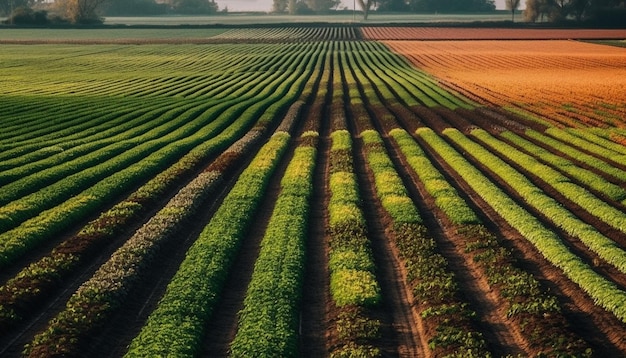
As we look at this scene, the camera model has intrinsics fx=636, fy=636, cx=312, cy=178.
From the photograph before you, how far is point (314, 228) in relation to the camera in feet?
73.2

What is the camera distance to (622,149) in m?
34.3

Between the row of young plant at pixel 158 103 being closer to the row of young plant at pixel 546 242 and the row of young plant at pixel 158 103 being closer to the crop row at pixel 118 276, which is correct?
the crop row at pixel 118 276

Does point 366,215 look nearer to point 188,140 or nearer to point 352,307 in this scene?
point 352,307

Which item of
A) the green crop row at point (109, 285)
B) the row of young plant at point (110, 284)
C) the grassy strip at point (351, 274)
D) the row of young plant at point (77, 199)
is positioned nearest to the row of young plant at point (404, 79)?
the row of young plant at point (77, 199)

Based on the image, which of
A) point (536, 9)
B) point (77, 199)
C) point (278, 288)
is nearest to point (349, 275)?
point (278, 288)

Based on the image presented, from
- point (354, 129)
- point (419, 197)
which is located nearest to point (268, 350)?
point (419, 197)

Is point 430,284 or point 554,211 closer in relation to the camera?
point 430,284

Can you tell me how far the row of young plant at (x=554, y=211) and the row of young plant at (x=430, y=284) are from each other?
4785mm

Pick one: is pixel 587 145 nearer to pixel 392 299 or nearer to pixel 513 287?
pixel 513 287

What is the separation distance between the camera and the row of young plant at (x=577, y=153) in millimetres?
28750

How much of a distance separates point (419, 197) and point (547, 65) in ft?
224

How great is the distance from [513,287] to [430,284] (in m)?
2.17

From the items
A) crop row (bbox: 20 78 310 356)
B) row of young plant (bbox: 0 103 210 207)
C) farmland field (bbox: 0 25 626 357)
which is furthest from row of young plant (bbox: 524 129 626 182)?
row of young plant (bbox: 0 103 210 207)

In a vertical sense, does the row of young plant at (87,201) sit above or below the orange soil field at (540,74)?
below
